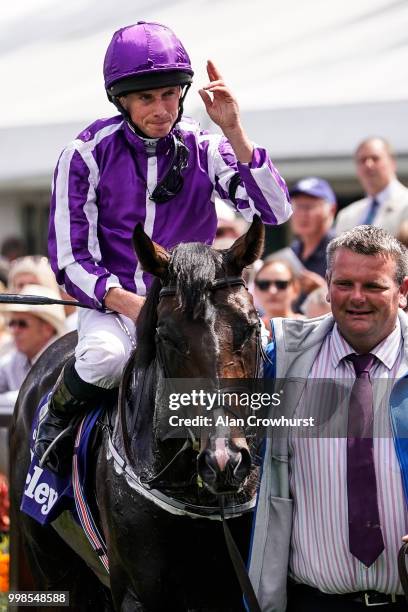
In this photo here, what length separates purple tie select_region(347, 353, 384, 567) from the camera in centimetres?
385

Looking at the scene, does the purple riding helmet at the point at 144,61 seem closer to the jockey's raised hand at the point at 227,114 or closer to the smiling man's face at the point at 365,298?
the jockey's raised hand at the point at 227,114

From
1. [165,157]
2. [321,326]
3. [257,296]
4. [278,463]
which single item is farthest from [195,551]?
[257,296]

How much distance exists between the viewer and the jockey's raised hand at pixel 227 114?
438 centimetres

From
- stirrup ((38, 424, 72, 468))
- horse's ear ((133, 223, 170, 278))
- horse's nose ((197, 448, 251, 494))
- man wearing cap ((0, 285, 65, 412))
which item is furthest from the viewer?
man wearing cap ((0, 285, 65, 412))

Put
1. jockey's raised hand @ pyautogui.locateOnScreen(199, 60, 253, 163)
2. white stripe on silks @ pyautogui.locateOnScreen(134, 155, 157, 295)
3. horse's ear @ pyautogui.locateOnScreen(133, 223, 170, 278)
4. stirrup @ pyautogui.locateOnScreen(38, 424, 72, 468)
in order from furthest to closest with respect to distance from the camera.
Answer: stirrup @ pyautogui.locateOnScreen(38, 424, 72, 468), white stripe on silks @ pyautogui.locateOnScreen(134, 155, 157, 295), jockey's raised hand @ pyautogui.locateOnScreen(199, 60, 253, 163), horse's ear @ pyautogui.locateOnScreen(133, 223, 170, 278)

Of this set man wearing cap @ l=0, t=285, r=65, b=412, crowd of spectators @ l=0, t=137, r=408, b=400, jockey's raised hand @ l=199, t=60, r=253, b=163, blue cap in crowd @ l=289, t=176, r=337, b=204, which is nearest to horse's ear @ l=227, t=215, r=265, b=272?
jockey's raised hand @ l=199, t=60, r=253, b=163

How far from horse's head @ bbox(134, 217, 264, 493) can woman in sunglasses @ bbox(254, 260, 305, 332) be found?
3562 mm

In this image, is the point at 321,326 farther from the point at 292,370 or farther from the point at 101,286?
the point at 101,286

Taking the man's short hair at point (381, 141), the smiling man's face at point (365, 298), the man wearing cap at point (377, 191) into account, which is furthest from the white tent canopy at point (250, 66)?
the smiling man's face at point (365, 298)

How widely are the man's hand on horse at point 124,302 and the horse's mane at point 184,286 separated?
189 mm

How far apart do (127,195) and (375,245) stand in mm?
1174

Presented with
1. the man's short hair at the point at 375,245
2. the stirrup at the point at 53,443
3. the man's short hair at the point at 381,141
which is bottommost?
the stirrup at the point at 53,443

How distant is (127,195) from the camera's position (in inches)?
188

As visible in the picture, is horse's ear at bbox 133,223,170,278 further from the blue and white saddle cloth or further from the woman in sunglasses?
the woman in sunglasses
